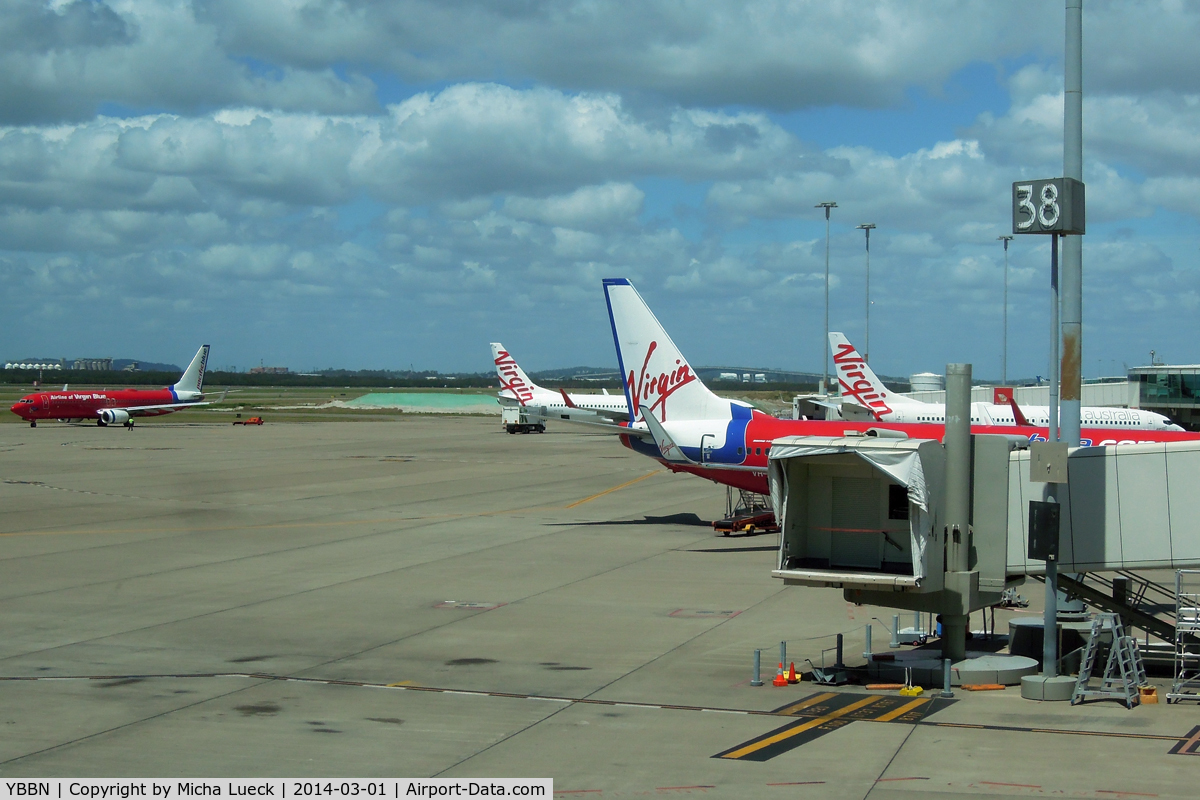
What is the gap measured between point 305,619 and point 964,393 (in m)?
14.4

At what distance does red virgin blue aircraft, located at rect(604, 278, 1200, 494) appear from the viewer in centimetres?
3800

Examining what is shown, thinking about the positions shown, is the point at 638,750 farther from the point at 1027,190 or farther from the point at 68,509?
the point at 68,509

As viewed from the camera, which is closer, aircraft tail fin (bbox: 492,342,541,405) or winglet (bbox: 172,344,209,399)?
aircraft tail fin (bbox: 492,342,541,405)

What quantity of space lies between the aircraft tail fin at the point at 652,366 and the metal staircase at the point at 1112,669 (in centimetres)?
2278

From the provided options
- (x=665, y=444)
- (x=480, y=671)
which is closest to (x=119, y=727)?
(x=480, y=671)

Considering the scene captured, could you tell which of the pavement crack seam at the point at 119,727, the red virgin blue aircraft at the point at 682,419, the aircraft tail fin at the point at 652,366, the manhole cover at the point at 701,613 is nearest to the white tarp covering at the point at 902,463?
the manhole cover at the point at 701,613

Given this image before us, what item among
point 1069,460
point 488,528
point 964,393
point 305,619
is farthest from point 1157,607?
point 488,528

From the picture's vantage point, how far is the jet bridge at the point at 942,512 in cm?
1775

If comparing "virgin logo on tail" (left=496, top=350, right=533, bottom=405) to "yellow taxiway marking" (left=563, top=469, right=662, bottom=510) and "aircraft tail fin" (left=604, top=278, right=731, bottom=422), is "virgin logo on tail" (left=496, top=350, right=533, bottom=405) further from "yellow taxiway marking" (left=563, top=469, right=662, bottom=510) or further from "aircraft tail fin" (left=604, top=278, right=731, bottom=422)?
"aircraft tail fin" (left=604, top=278, right=731, bottom=422)

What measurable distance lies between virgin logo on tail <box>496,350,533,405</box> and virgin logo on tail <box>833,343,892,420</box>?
37.1m

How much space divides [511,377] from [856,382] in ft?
133

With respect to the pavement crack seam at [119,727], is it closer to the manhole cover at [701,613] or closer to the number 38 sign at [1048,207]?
the manhole cover at [701,613]

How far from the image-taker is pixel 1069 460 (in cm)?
1845

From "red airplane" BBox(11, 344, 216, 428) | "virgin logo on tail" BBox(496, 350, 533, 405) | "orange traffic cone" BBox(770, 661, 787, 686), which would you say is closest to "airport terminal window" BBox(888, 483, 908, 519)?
"orange traffic cone" BBox(770, 661, 787, 686)
